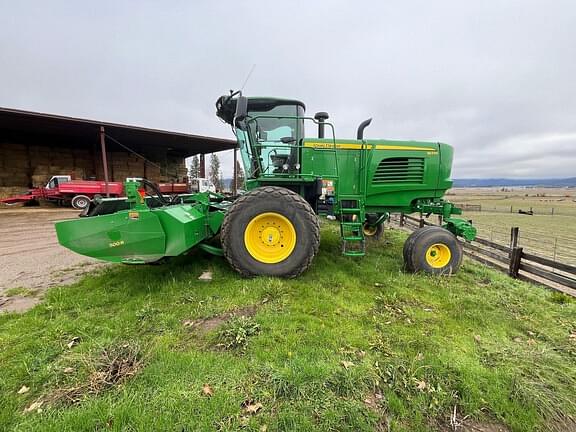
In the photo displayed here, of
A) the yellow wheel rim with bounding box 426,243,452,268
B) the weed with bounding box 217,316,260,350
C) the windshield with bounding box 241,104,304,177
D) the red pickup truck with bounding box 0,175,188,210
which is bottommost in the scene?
the weed with bounding box 217,316,260,350

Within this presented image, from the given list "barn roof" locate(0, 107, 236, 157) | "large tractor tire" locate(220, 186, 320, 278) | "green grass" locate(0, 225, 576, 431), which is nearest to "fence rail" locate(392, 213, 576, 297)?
"green grass" locate(0, 225, 576, 431)

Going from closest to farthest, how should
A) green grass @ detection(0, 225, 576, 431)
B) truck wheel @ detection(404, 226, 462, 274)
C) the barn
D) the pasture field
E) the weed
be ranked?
green grass @ detection(0, 225, 576, 431), the weed, truck wheel @ detection(404, 226, 462, 274), the pasture field, the barn

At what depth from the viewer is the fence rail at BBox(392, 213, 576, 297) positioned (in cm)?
450

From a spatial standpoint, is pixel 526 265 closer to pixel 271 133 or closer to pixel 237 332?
pixel 271 133

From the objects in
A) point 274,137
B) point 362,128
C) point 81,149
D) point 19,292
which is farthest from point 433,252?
point 81,149

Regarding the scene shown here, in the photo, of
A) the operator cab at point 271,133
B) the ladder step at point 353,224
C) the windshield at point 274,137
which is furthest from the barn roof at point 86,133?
the ladder step at point 353,224

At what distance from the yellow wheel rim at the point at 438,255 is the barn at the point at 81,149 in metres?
13.8

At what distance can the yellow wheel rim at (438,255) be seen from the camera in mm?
4093

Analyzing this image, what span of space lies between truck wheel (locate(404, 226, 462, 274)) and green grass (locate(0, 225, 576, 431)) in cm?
59

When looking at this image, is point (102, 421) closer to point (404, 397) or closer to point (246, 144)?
point (404, 397)

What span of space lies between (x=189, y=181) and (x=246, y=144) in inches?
761

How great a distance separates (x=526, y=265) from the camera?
5.18m

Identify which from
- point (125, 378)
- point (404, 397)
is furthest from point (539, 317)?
point (125, 378)

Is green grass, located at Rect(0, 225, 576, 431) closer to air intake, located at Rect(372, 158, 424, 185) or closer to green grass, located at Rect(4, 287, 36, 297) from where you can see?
green grass, located at Rect(4, 287, 36, 297)
